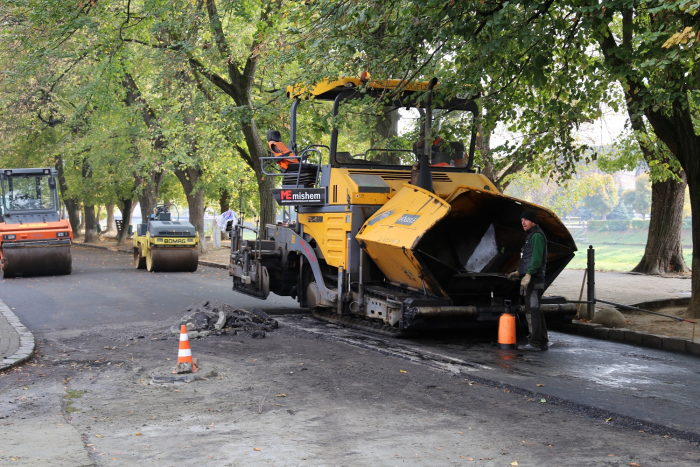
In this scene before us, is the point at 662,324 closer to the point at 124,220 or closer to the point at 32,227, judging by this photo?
the point at 32,227

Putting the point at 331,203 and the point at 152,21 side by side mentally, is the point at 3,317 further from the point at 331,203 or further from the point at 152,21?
the point at 152,21

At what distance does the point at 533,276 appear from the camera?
9.64m

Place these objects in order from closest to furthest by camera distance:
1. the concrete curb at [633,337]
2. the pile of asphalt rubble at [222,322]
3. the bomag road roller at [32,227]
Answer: the concrete curb at [633,337], the pile of asphalt rubble at [222,322], the bomag road roller at [32,227]

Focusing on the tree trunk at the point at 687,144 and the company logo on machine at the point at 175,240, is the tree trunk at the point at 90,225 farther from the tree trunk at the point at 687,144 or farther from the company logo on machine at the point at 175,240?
the tree trunk at the point at 687,144

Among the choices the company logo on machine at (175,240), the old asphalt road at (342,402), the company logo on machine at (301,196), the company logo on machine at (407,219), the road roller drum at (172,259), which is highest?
the company logo on machine at (301,196)

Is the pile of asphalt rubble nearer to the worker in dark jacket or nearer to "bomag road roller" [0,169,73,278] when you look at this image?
the worker in dark jacket

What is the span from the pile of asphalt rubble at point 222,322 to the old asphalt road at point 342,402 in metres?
0.22

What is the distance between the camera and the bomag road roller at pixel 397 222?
9.99 m

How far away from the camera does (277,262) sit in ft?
43.6

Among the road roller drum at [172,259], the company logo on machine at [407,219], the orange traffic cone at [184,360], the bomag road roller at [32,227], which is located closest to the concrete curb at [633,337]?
the company logo on machine at [407,219]

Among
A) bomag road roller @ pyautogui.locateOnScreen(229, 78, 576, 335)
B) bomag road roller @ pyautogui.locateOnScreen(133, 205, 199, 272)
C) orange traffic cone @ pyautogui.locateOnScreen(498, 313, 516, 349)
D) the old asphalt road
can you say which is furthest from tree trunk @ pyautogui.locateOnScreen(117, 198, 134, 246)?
orange traffic cone @ pyautogui.locateOnScreen(498, 313, 516, 349)

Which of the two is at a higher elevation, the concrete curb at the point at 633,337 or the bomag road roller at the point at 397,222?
the bomag road roller at the point at 397,222

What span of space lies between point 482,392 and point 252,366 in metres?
2.66

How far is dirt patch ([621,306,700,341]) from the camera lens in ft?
35.7
